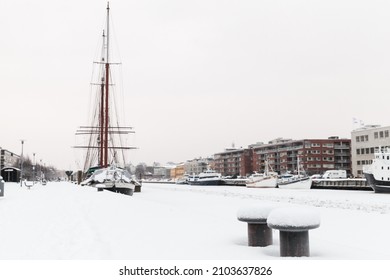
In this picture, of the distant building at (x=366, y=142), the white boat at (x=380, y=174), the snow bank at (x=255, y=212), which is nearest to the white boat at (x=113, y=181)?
the white boat at (x=380, y=174)

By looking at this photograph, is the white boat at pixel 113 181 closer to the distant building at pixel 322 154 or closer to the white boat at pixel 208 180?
the white boat at pixel 208 180

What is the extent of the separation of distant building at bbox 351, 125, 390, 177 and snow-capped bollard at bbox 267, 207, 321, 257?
10670 centimetres

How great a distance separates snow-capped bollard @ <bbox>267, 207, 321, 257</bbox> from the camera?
801 centimetres

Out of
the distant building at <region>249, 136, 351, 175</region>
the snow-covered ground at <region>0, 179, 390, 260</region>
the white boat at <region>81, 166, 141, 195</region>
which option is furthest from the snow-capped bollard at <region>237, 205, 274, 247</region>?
the distant building at <region>249, 136, 351, 175</region>

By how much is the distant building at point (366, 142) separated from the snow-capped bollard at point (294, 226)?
107m

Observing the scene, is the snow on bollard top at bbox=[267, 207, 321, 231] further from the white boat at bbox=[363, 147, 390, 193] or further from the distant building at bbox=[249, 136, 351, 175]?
the distant building at bbox=[249, 136, 351, 175]

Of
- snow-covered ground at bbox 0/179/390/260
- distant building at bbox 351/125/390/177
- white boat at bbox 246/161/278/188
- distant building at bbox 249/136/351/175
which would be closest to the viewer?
snow-covered ground at bbox 0/179/390/260

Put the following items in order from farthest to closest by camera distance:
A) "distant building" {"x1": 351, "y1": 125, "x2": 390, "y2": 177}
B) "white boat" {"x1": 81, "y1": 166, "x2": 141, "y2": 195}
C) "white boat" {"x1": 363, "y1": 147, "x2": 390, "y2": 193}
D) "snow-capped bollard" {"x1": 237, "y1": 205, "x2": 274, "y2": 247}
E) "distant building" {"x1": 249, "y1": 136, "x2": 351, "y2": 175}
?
1. "distant building" {"x1": 249, "y1": 136, "x2": 351, "y2": 175}
2. "distant building" {"x1": 351, "y1": 125, "x2": 390, "y2": 177}
3. "white boat" {"x1": 363, "y1": 147, "x2": 390, "y2": 193}
4. "white boat" {"x1": 81, "y1": 166, "x2": 141, "y2": 195}
5. "snow-capped bollard" {"x1": 237, "y1": 205, "x2": 274, "y2": 247}

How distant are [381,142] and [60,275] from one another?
368 feet

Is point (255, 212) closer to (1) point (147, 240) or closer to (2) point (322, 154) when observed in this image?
(1) point (147, 240)

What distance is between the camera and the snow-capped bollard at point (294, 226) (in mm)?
8008

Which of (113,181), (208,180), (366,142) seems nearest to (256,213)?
(113,181)

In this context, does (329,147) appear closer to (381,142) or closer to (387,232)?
(381,142)

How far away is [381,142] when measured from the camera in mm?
108375
